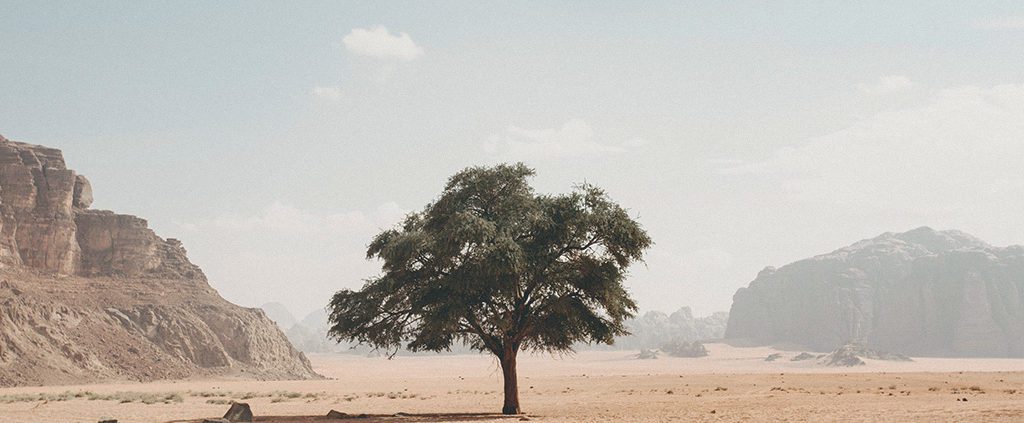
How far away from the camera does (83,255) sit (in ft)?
305

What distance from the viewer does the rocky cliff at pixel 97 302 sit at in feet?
243

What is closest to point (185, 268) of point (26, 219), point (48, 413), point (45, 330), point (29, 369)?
point (26, 219)

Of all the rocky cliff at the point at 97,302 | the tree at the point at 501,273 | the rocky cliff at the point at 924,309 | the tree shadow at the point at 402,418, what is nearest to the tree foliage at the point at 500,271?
the tree at the point at 501,273

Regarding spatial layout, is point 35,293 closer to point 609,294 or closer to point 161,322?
point 161,322

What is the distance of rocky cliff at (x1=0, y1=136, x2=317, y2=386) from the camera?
74062 millimetres

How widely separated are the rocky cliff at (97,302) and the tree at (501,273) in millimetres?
51696

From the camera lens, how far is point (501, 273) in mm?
27344

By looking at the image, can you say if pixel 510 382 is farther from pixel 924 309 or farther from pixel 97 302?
pixel 924 309

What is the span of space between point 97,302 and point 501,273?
73.8 metres

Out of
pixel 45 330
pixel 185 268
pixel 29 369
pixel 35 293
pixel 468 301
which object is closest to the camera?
pixel 468 301

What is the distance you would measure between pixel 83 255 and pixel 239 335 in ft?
68.2

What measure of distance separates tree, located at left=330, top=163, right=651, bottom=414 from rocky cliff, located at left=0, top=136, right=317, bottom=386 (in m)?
51.7

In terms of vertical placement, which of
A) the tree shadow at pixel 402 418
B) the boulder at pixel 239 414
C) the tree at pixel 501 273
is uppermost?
the tree at pixel 501 273

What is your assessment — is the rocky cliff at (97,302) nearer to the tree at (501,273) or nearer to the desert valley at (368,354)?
the desert valley at (368,354)
